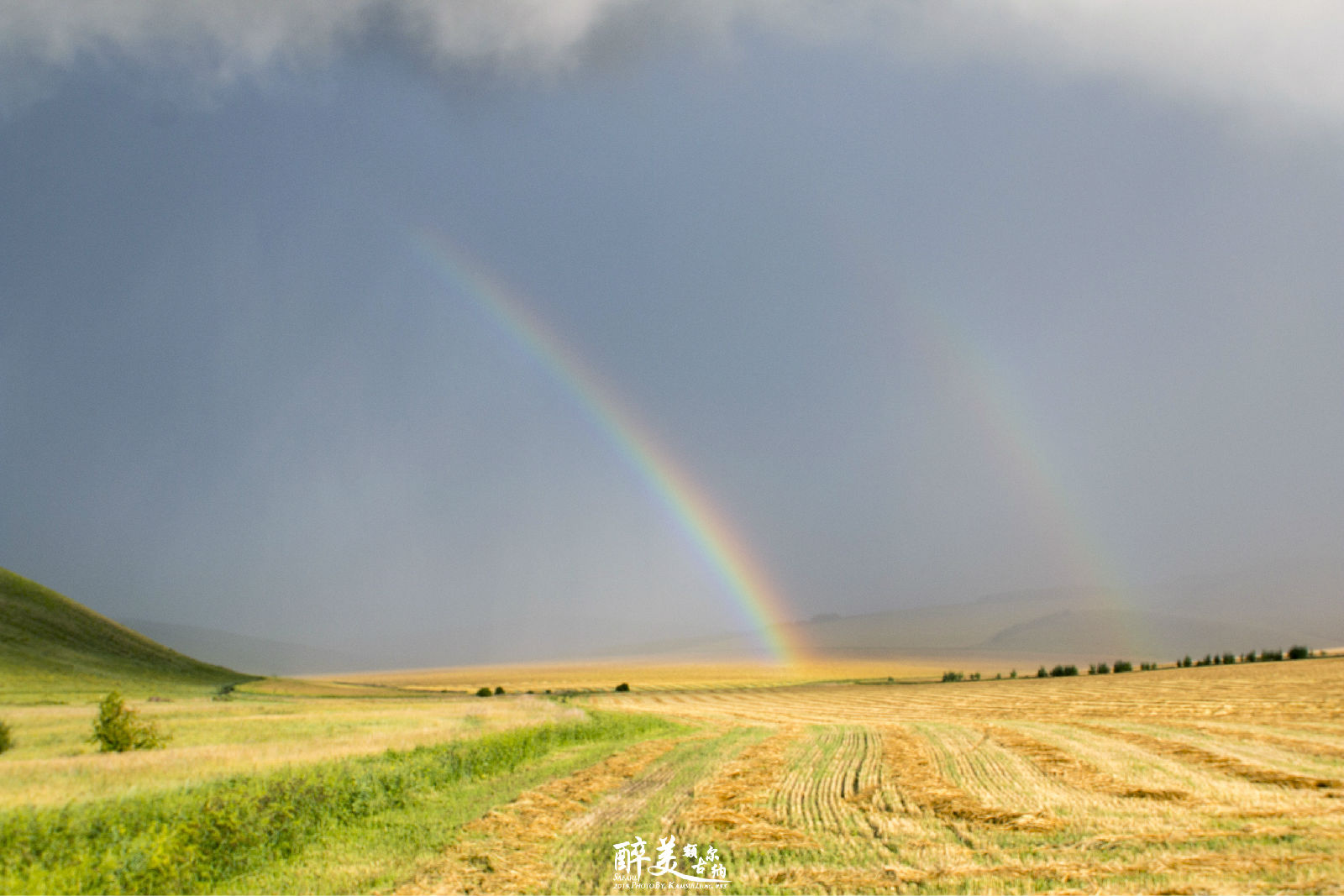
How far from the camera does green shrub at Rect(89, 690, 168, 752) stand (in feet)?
88.0

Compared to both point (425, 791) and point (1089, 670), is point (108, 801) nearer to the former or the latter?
point (425, 791)

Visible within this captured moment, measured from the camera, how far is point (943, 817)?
1376cm

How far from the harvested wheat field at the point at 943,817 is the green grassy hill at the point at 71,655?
6776 centimetres

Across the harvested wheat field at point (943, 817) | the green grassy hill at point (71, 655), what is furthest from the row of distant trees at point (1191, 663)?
the green grassy hill at point (71, 655)

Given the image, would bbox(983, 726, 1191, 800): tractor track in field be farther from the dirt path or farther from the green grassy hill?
the green grassy hill

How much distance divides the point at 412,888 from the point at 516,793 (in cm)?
702

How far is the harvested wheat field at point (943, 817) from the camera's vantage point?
10094 millimetres

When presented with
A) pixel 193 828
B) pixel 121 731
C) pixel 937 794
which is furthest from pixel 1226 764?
pixel 121 731

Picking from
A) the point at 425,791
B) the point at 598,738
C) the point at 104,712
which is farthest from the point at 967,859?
the point at 104,712

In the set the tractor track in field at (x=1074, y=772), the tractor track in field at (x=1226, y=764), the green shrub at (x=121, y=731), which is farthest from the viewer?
the green shrub at (x=121, y=731)

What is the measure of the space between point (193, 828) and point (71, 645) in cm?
12135

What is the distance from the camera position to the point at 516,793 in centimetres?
1745

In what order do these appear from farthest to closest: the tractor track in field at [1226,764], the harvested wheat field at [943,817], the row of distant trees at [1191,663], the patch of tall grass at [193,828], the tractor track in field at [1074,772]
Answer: the row of distant trees at [1191,663]
the tractor track in field at [1226,764]
the tractor track in field at [1074,772]
the patch of tall grass at [193,828]
the harvested wheat field at [943,817]

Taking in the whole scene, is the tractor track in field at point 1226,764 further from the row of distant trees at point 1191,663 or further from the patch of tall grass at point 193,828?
the row of distant trees at point 1191,663
